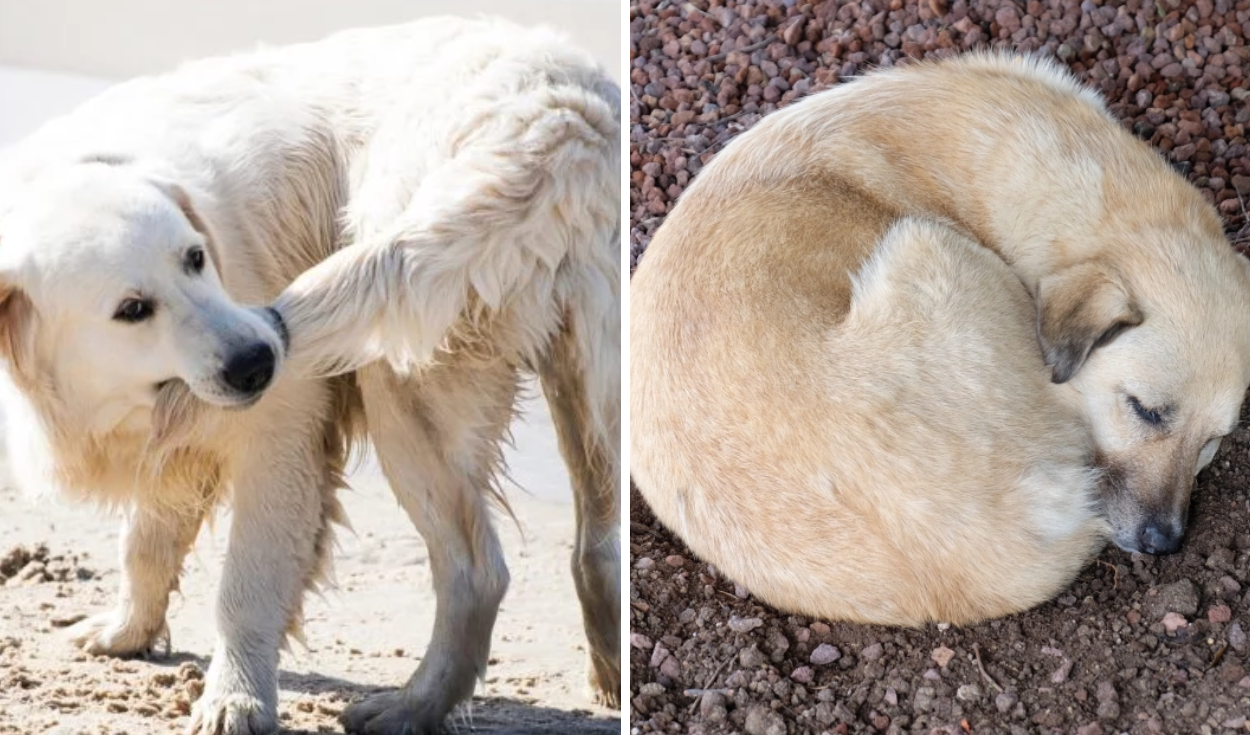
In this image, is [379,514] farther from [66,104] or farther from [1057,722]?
[1057,722]

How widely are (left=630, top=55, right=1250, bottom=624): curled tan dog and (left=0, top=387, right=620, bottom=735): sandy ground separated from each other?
0.68 feet

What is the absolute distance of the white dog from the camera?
70.1 inches

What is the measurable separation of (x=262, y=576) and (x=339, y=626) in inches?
5.5

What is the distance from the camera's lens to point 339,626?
6.55ft

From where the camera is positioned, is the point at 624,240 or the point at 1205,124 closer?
the point at 624,240

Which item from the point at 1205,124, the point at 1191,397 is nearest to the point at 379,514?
the point at 1191,397

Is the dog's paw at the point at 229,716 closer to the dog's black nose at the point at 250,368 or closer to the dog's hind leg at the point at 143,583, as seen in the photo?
the dog's hind leg at the point at 143,583

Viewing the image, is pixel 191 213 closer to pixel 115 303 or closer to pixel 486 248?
pixel 115 303

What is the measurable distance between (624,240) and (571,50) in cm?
30

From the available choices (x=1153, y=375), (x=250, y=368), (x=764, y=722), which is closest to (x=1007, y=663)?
(x=764, y=722)

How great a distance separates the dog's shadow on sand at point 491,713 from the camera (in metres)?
1.97

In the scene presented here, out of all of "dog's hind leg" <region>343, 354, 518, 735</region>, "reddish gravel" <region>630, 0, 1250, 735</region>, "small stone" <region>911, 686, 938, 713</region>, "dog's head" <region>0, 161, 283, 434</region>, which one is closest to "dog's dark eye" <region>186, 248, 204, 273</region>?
"dog's head" <region>0, 161, 283, 434</region>

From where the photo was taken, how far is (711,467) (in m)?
2.05

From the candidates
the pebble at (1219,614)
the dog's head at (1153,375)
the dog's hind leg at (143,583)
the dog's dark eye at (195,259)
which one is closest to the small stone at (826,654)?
the dog's head at (1153,375)
